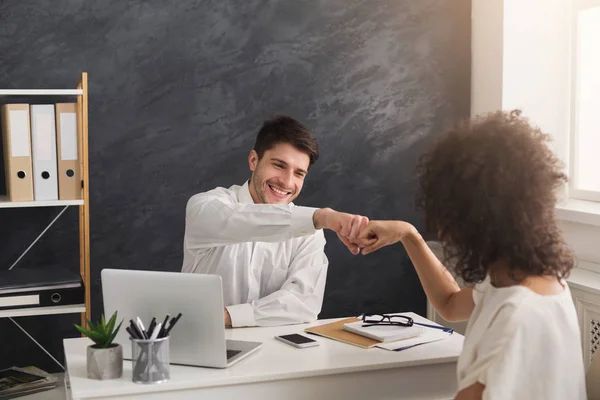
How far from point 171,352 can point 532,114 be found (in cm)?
207

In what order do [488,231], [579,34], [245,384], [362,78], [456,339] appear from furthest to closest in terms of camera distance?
1. [362,78]
2. [579,34]
3. [456,339]
4. [245,384]
5. [488,231]

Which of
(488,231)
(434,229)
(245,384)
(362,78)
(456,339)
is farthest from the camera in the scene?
(362,78)

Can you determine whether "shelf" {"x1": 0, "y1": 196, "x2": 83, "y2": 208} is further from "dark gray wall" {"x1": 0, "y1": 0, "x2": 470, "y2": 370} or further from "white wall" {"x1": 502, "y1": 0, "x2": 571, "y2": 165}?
"white wall" {"x1": 502, "y1": 0, "x2": 571, "y2": 165}

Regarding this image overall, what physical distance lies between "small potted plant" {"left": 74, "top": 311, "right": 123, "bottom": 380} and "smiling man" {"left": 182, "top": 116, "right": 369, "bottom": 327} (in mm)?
591

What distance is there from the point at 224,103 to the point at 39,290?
3.78ft

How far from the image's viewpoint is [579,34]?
3.35 m

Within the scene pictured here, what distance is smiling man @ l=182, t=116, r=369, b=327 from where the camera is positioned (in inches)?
99.7

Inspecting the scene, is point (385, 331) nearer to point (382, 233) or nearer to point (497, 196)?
point (382, 233)

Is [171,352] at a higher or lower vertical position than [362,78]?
lower

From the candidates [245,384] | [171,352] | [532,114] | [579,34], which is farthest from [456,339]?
[579,34]

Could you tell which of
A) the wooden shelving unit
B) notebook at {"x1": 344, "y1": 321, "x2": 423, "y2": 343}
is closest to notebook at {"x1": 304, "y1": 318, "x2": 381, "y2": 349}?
notebook at {"x1": 344, "y1": 321, "x2": 423, "y2": 343}

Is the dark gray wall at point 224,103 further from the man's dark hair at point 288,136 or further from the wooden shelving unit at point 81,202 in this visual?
the man's dark hair at point 288,136

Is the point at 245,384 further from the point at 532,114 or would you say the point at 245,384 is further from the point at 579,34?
the point at 579,34

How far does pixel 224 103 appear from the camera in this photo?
3479mm
